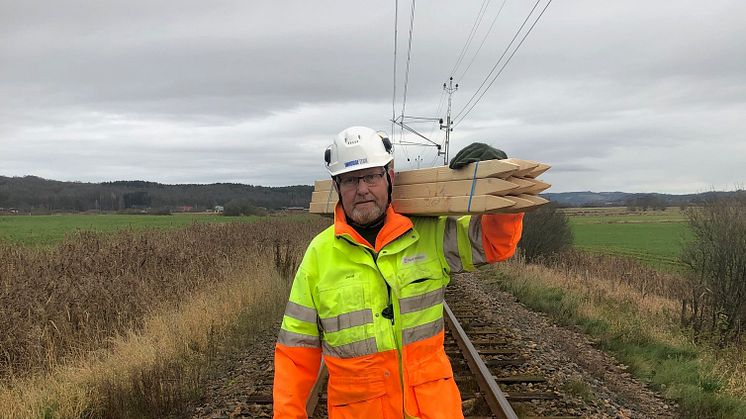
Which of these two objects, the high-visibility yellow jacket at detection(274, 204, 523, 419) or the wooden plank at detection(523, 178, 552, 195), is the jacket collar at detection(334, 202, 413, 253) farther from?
the wooden plank at detection(523, 178, 552, 195)

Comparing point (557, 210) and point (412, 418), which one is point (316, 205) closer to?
point (412, 418)

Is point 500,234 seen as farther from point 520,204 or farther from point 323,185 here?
point 323,185

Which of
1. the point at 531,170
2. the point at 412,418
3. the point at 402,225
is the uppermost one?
the point at 531,170

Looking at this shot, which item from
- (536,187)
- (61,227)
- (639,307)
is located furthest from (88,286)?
(61,227)

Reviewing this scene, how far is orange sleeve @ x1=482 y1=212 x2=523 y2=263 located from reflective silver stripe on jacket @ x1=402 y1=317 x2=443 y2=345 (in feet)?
1.24

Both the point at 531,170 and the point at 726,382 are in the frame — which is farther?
the point at 726,382

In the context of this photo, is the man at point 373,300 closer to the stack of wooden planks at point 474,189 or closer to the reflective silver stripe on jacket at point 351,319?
the reflective silver stripe on jacket at point 351,319

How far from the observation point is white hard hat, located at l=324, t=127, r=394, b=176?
235 cm

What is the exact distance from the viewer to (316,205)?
132 inches

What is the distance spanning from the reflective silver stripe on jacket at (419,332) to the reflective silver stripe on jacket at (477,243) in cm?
33

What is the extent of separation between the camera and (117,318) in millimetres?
8195

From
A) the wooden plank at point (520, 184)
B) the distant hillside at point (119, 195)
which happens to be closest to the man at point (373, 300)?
the wooden plank at point (520, 184)

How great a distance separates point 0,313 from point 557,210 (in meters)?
20.9

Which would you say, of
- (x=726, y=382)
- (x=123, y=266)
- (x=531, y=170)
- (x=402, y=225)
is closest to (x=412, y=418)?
(x=402, y=225)
